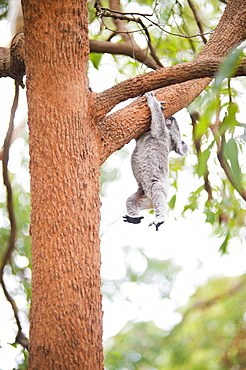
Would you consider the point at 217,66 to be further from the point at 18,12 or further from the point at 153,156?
the point at 18,12

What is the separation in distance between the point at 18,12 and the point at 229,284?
238 cm

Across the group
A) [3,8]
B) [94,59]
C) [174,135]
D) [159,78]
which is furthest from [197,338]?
[3,8]

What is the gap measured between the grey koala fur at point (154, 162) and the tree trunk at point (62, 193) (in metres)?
0.28

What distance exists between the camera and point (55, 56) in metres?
1.43

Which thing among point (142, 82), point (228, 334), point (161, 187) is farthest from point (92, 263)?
point (228, 334)

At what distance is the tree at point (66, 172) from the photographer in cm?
134

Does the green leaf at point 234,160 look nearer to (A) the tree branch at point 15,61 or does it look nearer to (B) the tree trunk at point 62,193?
(B) the tree trunk at point 62,193

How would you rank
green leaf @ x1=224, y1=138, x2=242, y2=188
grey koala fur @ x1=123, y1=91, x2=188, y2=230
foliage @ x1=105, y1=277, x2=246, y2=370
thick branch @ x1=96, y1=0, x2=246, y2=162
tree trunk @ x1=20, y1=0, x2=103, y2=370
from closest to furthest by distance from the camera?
green leaf @ x1=224, y1=138, x2=242, y2=188 → tree trunk @ x1=20, y1=0, x2=103, y2=370 → thick branch @ x1=96, y1=0, x2=246, y2=162 → grey koala fur @ x1=123, y1=91, x2=188, y2=230 → foliage @ x1=105, y1=277, x2=246, y2=370

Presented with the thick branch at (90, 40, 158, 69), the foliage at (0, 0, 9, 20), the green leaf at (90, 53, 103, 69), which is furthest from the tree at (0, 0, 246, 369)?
the foliage at (0, 0, 9, 20)

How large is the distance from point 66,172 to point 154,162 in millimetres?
421

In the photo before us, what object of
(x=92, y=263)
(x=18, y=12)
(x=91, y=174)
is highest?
(x=18, y=12)

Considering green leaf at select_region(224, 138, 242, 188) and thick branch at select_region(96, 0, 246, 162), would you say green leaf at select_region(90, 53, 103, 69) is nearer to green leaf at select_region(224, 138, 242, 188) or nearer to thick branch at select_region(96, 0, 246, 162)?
thick branch at select_region(96, 0, 246, 162)

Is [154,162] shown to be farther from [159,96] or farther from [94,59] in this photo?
[94,59]

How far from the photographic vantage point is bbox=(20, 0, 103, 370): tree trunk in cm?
134
